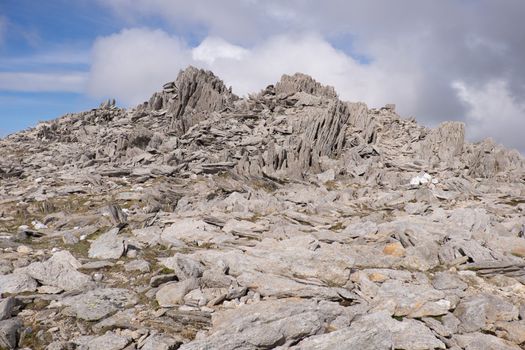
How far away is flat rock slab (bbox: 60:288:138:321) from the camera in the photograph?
32.8 feet

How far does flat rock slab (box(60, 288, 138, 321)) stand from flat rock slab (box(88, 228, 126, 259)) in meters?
3.15

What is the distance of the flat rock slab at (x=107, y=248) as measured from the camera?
14289 mm

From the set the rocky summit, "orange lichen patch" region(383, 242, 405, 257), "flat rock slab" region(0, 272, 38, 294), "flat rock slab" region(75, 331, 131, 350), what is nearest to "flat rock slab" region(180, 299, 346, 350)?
the rocky summit

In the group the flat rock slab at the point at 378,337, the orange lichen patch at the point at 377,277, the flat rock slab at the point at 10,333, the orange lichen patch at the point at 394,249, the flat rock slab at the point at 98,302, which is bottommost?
the flat rock slab at the point at 378,337

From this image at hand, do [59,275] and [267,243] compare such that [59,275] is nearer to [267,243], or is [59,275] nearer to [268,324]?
[268,324]

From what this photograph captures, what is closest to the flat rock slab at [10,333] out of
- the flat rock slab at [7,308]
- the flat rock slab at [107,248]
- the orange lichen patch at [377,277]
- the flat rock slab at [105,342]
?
the flat rock slab at [7,308]

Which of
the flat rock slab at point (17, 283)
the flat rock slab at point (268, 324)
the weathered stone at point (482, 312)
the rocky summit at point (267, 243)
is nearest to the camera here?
the flat rock slab at point (268, 324)

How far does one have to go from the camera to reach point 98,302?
34.4 ft

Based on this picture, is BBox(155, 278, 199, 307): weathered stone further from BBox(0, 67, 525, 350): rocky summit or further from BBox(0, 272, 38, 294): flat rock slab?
BBox(0, 272, 38, 294): flat rock slab

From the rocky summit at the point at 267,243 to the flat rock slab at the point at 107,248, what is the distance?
0.26ft

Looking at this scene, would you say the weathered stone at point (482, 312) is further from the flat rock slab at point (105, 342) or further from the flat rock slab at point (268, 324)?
the flat rock slab at point (105, 342)

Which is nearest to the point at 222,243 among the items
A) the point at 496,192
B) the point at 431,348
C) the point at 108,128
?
the point at 431,348

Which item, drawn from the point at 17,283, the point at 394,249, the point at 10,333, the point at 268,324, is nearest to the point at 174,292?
the point at 268,324

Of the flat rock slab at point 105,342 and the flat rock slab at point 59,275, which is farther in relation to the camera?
the flat rock slab at point 59,275
